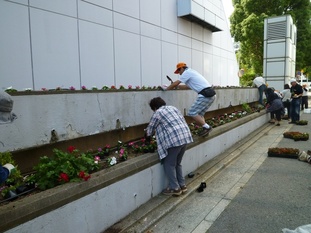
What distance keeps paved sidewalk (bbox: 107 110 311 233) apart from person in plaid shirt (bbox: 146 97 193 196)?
0.38m

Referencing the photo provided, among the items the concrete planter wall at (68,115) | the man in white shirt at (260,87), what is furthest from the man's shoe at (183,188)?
the man in white shirt at (260,87)

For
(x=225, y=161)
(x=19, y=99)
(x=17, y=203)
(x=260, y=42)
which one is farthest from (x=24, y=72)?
(x=260, y=42)

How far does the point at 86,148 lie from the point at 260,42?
21631 mm

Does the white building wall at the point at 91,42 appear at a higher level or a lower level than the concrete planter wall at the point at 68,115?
higher

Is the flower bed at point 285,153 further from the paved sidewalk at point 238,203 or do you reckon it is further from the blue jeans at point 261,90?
the blue jeans at point 261,90

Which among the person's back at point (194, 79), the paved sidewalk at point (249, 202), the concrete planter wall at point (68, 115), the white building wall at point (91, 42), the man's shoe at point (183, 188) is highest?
the white building wall at point (91, 42)

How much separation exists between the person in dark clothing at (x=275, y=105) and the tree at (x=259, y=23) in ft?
37.4

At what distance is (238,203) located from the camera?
13.6 ft

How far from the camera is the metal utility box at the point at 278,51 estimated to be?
16047 mm

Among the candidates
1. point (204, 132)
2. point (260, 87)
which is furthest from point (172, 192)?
point (260, 87)

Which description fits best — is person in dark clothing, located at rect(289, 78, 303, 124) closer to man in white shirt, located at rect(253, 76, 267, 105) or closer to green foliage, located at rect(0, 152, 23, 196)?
man in white shirt, located at rect(253, 76, 267, 105)

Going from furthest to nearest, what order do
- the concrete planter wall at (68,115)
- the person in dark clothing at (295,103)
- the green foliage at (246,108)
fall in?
the person in dark clothing at (295,103), the green foliage at (246,108), the concrete planter wall at (68,115)

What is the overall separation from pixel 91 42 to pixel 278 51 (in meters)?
13.6

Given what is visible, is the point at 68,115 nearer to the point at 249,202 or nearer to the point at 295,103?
the point at 249,202
